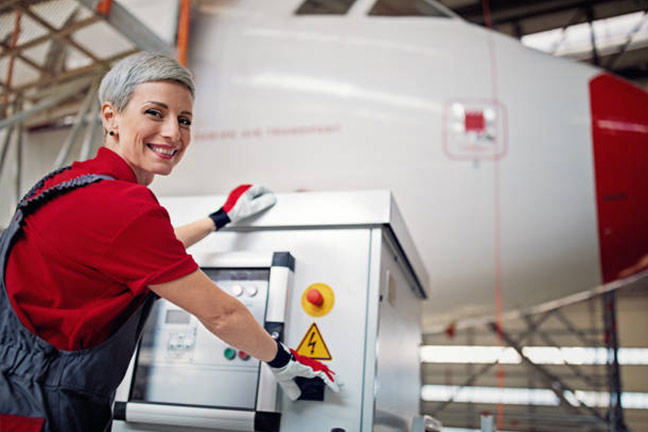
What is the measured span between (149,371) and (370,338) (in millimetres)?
616

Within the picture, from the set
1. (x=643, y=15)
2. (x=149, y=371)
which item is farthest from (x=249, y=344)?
(x=643, y=15)

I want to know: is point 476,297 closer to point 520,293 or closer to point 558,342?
point 520,293

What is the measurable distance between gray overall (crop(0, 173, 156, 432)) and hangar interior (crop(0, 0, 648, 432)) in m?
2.53

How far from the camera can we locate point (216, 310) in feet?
4.13

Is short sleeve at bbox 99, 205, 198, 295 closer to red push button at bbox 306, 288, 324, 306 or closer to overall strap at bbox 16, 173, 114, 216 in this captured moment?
overall strap at bbox 16, 173, 114, 216

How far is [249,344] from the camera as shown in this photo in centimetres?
133

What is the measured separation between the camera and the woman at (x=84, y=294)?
118 centimetres

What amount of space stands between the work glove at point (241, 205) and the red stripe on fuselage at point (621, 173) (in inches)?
89.5

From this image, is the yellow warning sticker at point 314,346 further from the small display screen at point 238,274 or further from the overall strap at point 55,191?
the overall strap at point 55,191

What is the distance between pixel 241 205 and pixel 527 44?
794 cm

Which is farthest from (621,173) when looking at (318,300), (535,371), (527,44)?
(535,371)

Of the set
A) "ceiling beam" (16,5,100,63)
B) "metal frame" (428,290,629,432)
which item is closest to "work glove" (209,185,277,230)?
"ceiling beam" (16,5,100,63)

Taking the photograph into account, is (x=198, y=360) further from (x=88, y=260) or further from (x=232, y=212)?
(x=88, y=260)

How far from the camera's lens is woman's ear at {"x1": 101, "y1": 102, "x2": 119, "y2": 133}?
1.47 meters
